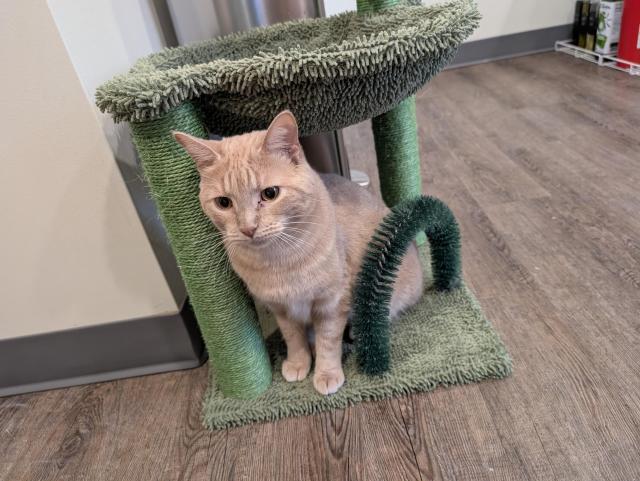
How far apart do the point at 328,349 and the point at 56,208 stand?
0.63 m

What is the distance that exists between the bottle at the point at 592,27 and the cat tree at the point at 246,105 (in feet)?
7.59

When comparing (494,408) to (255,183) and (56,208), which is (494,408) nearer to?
(255,183)

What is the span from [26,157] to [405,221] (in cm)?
75

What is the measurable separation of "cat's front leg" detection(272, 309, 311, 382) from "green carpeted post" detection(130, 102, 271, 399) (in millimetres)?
48

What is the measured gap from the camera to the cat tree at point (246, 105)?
76cm

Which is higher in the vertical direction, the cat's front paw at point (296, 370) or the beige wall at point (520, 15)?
the beige wall at point (520, 15)

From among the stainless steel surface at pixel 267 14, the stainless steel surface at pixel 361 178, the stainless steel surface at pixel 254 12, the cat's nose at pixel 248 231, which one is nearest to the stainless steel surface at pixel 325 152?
the stainless steel surface at pixel 267 14

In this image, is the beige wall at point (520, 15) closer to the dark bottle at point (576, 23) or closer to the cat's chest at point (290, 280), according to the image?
the dark bottle at point (576, 23)

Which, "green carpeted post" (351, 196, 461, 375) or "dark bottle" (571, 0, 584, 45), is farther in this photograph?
"dark bottle" (571, 0, 584, 45)

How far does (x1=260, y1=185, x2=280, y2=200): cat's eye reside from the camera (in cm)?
76

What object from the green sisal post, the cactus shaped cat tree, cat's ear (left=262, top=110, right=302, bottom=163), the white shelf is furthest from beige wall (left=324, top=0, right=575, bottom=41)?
cat's ear (left=262, top=110, right=302, bottom=163)

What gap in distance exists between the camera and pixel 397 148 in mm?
1210

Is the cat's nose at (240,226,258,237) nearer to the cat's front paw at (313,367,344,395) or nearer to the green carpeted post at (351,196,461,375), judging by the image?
the green carpeted post at (351,196,461,375)

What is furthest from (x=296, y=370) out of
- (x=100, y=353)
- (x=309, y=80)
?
(x=309, y=80)
